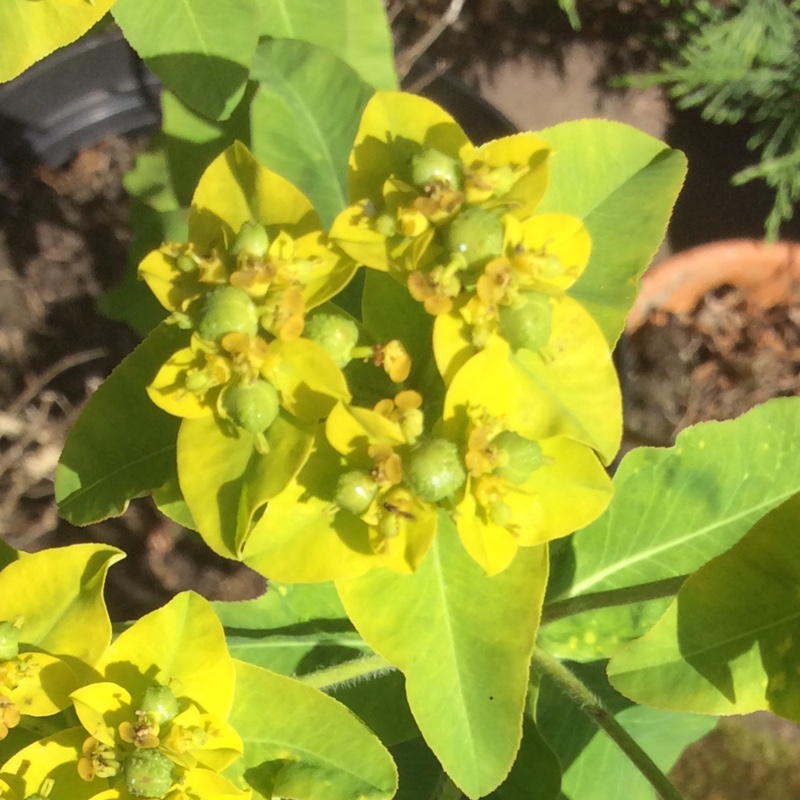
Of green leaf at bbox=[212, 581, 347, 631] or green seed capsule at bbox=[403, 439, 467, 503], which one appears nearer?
green seed capsule at bbox=[403, 439, 467, 503]

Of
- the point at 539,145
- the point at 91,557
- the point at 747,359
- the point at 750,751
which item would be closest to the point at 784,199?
the point at 747,359

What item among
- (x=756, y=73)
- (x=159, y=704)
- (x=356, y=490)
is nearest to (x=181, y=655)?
(x=159, y=704)

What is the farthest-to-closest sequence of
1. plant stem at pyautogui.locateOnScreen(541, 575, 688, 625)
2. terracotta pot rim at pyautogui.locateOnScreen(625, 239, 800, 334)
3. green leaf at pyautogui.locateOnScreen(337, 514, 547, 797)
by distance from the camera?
1. terracotta pot rim at pyautogui.locateOnScreen(625, 239, 800, 334)
2. plant stem at pyautogui.locateOnScreen(541, 575, 688, 625)
3. green leaf at pyautogui.locateOnScreen(337, 514, 547, 797)

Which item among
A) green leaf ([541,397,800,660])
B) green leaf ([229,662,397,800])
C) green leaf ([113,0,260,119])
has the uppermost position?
green leaf ([113,0,260,119])

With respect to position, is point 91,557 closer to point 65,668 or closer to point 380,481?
point 65,668

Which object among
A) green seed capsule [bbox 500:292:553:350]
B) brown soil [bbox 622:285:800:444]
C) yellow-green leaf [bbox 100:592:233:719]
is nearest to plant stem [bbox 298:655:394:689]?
yellow-green leaf [bbox 100:592:233:719]

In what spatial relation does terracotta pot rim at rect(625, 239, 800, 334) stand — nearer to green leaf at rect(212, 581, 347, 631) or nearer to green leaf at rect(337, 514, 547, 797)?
green leaf at rect(212, 581, 347, 631)

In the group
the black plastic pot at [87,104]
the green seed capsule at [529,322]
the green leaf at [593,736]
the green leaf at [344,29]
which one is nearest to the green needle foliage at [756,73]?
the black plastic pot at [87,104]
